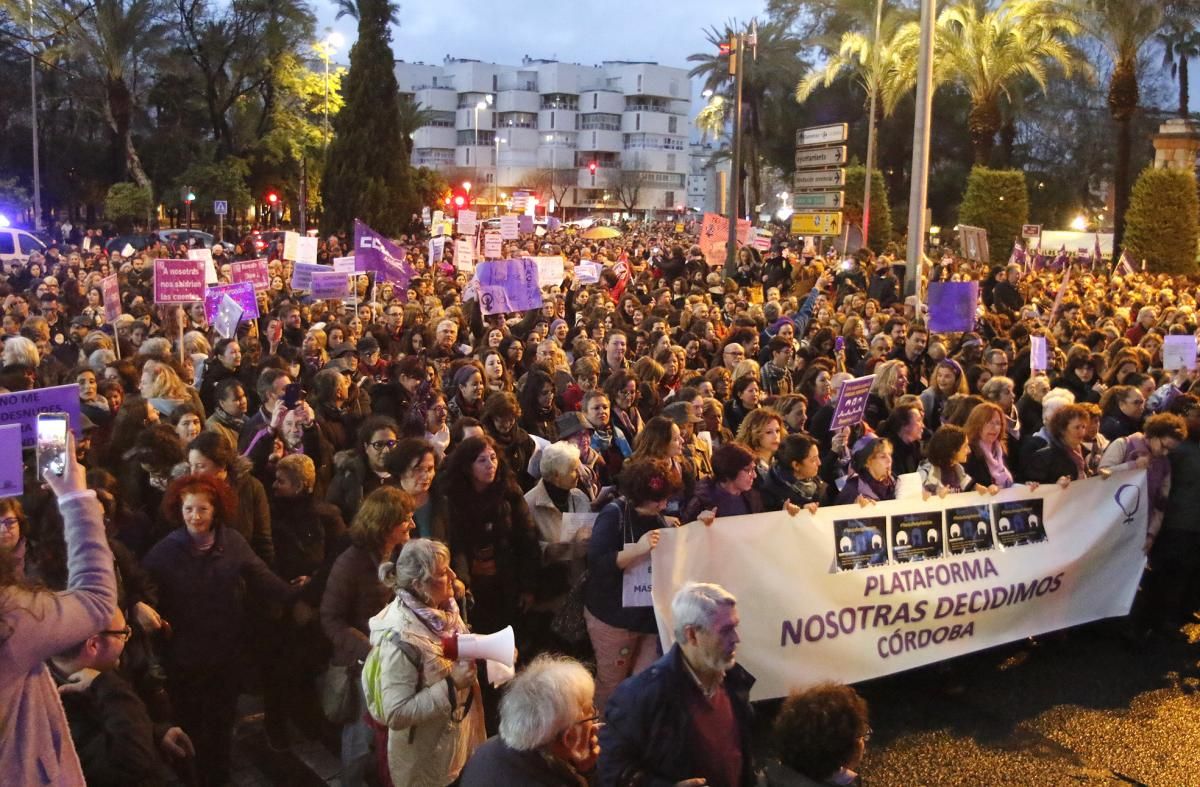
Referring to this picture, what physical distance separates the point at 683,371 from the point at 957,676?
4339 mm

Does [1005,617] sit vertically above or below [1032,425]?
below

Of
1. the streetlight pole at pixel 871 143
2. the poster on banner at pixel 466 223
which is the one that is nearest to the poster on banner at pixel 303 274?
the poster on banner at pixel 466 223

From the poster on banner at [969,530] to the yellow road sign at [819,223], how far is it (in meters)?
12.5

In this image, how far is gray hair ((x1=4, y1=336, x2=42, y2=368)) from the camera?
8.02 m

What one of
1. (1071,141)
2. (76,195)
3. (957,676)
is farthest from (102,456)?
(1071,141)

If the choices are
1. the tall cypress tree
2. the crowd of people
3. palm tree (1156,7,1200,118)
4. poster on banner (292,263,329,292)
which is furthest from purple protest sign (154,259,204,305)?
palm tree (1156,7,1200,118)

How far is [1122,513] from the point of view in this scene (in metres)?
6.64

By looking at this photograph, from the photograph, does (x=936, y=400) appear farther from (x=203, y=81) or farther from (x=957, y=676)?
(x=203, y=81)

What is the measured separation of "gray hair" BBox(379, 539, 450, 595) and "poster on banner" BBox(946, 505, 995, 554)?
319 centimetres

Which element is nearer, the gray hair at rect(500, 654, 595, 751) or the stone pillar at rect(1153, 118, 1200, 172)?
the gray hair at rect(500, 654, 595, 751)

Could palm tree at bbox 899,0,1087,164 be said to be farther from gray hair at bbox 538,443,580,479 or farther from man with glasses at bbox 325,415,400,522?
man with glasses at bbox 325,415,400,522

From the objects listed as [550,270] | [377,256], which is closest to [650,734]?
[377,256]

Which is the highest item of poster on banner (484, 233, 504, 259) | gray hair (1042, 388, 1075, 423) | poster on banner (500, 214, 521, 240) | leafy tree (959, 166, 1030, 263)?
leafy tree (959, 166, 1030, 263)

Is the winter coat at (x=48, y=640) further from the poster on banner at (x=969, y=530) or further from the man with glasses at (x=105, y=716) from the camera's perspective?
the poster on banner at (x=969, y=530)
